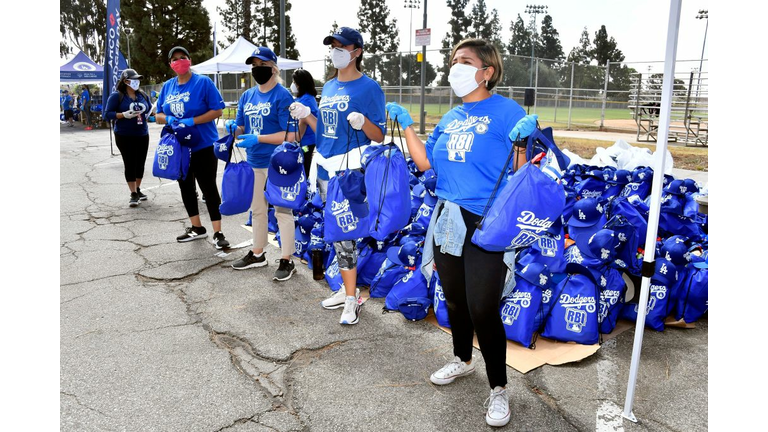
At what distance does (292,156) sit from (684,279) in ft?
9.62

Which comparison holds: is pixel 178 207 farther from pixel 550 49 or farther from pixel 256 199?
pixel 550 49

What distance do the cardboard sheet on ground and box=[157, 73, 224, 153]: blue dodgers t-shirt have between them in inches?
136

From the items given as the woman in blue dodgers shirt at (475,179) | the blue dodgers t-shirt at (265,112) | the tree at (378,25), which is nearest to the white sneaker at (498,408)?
the woman in blue dodgers shirt at (475,179)

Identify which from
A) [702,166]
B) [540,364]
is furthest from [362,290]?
[702,166]

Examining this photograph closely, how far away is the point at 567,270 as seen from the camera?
11.8 ft

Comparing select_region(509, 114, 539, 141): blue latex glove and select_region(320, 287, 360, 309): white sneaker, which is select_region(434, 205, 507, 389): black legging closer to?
select_region(509, 114, 539, 141): blue latex glove

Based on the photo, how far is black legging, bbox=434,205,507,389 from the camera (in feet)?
8.21

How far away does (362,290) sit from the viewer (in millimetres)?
4527

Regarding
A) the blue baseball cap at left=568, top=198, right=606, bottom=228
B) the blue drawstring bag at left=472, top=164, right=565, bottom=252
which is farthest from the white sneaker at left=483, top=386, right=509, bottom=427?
the blue baseball cap at left=568, top=198, right=606, bottom=228

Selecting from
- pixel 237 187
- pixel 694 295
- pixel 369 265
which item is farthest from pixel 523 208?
pixel 237 187

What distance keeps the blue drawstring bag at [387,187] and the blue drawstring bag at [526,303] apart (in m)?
0.93

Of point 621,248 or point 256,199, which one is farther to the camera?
point 256,199

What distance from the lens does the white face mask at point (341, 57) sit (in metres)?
3.52

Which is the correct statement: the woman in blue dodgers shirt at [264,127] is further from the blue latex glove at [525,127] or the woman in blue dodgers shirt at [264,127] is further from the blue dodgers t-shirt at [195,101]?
the blue latex glove at [525,127]
